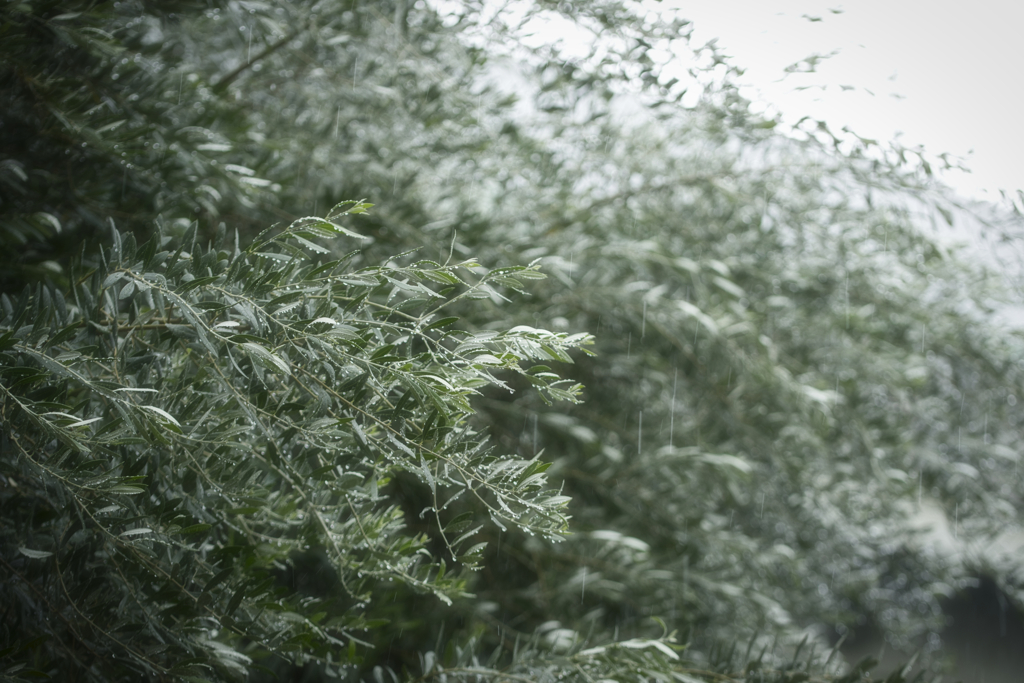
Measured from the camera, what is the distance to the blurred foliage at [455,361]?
0.82 meters

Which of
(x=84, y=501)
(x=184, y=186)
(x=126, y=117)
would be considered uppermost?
(x=126, y=117)

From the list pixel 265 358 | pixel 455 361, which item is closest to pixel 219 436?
pixel 265 358

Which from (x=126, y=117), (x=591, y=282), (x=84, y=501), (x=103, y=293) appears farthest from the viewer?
(x=591, y=282)

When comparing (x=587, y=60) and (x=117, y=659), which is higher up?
(x=587, y=60)

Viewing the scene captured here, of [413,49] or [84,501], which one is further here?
[413,49]

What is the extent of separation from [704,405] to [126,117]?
187cm

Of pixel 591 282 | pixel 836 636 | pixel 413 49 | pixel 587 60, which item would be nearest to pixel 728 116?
pixel 587 60

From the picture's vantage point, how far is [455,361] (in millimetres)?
849

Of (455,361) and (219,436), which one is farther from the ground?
(455,361)

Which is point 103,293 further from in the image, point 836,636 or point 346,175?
point 836,636

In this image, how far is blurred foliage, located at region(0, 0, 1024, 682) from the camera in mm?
820

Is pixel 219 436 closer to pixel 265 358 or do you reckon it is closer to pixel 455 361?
pixel 265 358

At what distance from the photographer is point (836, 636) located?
11.8ft

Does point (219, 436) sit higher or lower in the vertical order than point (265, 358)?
lower
